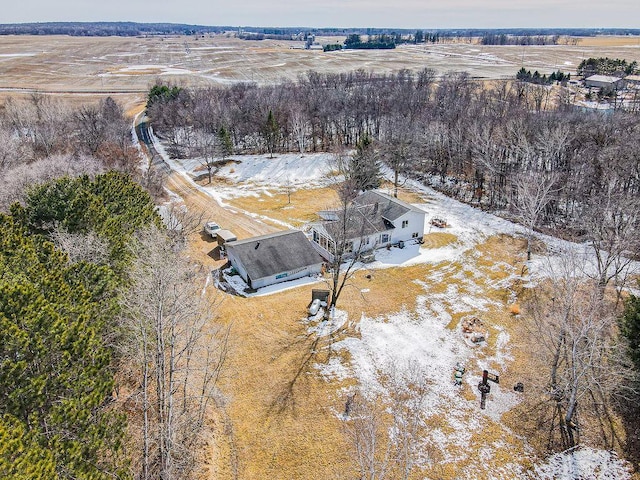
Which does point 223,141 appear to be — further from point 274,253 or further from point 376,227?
point 274,253

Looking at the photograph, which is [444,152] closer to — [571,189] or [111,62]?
[571,189]

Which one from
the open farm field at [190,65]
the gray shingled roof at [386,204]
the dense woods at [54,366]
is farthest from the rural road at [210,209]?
the open farm field at [190,65]

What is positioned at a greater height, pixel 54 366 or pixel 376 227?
pixel 54 366

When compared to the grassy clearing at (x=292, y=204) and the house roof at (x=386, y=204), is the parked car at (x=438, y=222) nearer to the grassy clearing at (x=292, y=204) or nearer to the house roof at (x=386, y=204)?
the house roof at (x=386, y=204)

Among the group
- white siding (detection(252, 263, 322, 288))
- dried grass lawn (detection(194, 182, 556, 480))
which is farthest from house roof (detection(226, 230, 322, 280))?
dried grass lawn (detection(194, 182, 556, 480))

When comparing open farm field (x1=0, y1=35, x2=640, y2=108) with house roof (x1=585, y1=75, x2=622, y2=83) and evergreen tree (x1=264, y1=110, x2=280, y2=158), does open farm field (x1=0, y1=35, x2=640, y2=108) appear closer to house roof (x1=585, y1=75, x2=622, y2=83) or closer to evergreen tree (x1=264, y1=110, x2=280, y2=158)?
house roof (x1=585, y1=75, x2=622, y2=83)

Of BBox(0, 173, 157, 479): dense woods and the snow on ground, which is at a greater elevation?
BBox(0, 173, 157, 479): dense woods

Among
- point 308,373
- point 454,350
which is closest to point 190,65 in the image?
point 308,373
